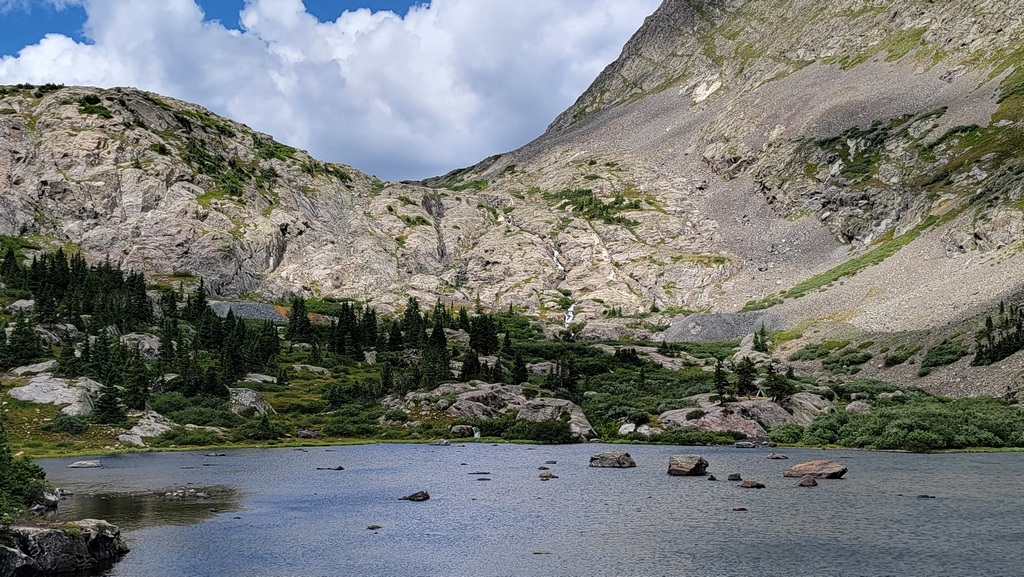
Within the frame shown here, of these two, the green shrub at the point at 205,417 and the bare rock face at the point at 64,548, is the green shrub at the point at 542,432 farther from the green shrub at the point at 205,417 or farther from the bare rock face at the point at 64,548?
the bare rock face at the point at 64,548

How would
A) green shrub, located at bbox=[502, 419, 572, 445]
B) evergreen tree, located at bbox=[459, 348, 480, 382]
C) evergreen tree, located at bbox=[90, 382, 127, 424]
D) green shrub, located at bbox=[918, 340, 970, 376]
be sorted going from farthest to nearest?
evergreen tree, located at bbox=[459, 348, 480, 382], green shrub, located at bbox=[918, 340, 970, 376], green shrub, located at bbox=[502, 419, 572, 445], evergreen tree, located at bbox=[90, 382, 127, 424]

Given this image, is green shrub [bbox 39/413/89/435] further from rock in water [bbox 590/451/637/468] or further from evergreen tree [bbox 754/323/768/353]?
evergreen tree [bbox 754/323/768/353]

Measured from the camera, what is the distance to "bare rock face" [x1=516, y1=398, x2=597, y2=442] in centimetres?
10749

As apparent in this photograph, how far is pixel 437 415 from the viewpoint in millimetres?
117062

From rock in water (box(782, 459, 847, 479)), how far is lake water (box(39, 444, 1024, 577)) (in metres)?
1.84

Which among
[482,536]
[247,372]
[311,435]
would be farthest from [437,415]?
[482,536]

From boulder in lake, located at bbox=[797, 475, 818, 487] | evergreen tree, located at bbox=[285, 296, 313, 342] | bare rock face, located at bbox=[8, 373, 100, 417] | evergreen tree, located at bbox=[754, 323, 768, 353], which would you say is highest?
evergreen tree, located at bbox=[285, 296, 313, 342]

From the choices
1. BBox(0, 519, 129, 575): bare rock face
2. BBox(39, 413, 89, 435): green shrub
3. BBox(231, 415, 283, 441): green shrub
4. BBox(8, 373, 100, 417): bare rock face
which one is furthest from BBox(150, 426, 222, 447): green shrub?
BBox(0, 519, 129, 575): bare rock face

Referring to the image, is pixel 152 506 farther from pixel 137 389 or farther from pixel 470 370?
pixel 470 370

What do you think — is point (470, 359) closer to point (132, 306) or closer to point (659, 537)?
point (132, 306)

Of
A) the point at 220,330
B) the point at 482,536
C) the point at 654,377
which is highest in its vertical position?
the point at 220,330

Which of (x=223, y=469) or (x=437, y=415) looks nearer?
(x=223, y=469)

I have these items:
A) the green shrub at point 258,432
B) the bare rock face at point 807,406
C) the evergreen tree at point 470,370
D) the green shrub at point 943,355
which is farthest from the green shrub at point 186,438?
the green shrub at point 943,355

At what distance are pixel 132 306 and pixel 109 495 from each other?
114 m
